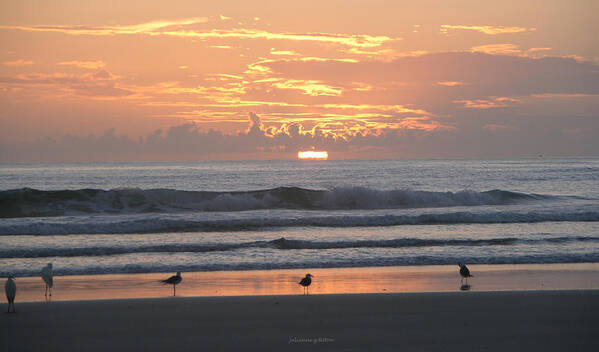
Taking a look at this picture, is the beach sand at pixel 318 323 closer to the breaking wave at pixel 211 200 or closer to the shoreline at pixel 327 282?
the shoreline at pixel 327 282

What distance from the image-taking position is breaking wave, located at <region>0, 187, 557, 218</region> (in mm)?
28683

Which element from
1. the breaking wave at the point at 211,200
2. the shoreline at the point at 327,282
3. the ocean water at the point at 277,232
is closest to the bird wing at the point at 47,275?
the shoreline at the point at 327,282

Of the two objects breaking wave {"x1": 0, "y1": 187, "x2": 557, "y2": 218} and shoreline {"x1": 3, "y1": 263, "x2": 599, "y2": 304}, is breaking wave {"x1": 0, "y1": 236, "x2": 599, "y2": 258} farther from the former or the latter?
breaking wave {"x1": 0, "y1": 187, "x2": 557, "y2": 218}

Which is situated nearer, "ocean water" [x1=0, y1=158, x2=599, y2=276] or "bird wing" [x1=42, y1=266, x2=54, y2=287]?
"bird wing" [x1=42, y1=266, x2=54, y2=287]

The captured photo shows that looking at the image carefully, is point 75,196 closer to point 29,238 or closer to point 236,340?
point 29,238

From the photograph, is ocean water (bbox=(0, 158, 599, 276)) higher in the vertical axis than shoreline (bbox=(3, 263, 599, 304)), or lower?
higher

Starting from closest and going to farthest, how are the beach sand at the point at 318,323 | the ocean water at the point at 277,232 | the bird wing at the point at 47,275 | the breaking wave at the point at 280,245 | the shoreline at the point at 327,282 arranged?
1. the beach sand at the point at 318,323
2. the bird wing at the point at 47,275
3. the shoreline at the point at 327,282
4. the ocean water at the point at 277,232
5. the breaking wave at the point at 280,245

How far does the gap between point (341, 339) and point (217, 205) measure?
24.5 meters

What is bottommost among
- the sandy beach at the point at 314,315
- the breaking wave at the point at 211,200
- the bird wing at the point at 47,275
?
the sandy beach at the point at 314,315

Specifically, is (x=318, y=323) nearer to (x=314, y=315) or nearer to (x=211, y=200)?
(x=314, y=315)

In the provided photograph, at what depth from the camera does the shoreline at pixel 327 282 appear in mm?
10375

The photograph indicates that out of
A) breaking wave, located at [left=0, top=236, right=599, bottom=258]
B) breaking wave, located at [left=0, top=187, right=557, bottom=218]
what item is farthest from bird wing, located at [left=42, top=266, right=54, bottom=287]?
breaking wave, located at [left=0, top=187, right=557, bottom=218]

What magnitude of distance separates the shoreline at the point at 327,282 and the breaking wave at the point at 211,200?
56.2 feet

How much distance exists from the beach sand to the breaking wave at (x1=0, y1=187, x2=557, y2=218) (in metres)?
20.5
